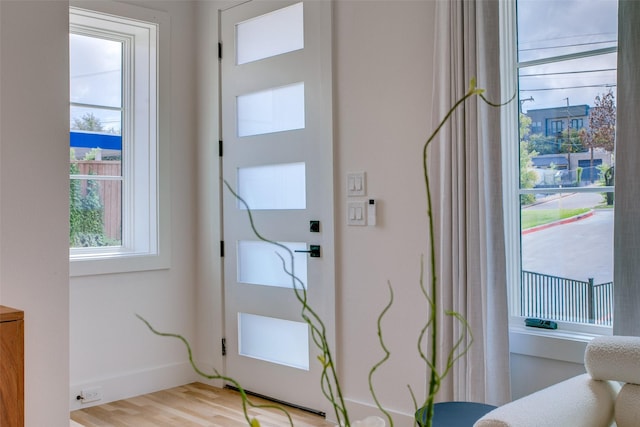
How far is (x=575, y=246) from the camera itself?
244cm

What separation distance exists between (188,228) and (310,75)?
1370 millimetres

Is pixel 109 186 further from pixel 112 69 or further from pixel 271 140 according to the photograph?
pixel 271 140

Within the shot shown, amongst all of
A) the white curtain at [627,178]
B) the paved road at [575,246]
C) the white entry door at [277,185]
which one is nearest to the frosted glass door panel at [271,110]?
the white entry door at [277,185]

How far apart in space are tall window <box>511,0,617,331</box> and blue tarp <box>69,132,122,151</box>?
2471mm

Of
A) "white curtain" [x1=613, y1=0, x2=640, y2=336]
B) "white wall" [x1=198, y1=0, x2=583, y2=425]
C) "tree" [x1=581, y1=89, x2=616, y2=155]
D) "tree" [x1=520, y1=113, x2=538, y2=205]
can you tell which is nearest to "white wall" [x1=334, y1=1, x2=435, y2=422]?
"white wall" [x1=198, y1=0, x2=583, y2=425]

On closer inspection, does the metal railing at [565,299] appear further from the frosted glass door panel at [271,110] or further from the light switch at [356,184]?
the frosted glass door panel at [271,110]

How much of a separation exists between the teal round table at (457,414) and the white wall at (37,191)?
1.40 metres

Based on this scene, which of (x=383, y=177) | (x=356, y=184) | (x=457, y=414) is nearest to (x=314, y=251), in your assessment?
(x=356, y=184)

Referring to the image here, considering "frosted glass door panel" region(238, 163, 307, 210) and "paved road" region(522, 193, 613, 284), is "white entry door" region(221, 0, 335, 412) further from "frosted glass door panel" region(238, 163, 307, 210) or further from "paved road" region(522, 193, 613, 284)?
"paved road" region(522, 193, 613, 284)

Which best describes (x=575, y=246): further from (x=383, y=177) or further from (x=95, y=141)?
(x=95, y=141)

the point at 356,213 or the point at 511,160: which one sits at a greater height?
the point at 511,160

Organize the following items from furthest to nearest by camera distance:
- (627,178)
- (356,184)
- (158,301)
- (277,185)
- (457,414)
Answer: (158,301) < (277,185) < (356,184) < (627,178) < (457,414)

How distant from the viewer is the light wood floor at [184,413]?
3219 mm

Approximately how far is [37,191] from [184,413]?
1653 mm
